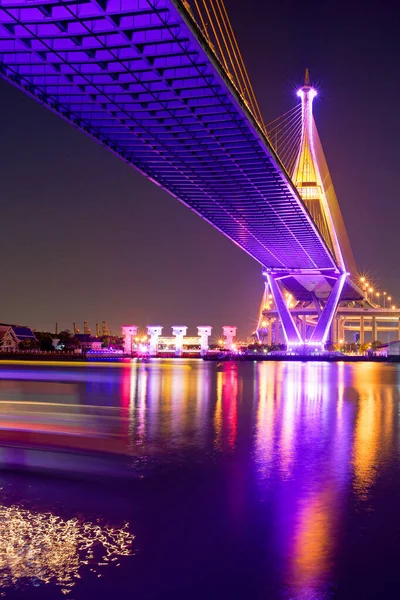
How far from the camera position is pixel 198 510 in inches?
243

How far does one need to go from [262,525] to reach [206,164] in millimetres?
34236

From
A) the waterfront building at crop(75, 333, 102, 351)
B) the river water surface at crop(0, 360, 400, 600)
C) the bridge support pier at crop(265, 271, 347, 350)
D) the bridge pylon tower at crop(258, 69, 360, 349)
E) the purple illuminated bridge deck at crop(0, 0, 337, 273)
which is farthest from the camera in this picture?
the waterfront building at crop(75, 333, 102, 351)

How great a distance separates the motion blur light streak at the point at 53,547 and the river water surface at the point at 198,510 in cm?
2

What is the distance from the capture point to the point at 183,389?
23.1 m

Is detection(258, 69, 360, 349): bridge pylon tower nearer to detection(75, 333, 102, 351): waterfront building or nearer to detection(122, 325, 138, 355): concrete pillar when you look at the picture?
detection(122, 325, 138, 355): concrete pillar

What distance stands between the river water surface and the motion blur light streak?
2 cm

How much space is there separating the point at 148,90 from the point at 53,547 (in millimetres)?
24209

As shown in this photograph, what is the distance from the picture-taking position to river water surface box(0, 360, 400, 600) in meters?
4.43

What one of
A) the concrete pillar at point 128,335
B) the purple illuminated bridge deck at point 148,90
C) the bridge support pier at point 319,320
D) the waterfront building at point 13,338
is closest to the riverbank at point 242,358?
the bridge support pier at point 319,320

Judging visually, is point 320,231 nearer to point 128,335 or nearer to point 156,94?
point 156,94

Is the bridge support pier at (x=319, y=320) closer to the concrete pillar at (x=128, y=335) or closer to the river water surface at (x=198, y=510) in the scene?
the concrete pillar at (x=128, y=335)

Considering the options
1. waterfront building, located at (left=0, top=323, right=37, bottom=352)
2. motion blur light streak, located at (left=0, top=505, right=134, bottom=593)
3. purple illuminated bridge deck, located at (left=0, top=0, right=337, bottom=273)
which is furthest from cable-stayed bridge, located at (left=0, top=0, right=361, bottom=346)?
waterfront building, located at (left=0, top=323, right=37, bottom=352)

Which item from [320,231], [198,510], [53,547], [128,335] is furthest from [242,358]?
[53,547]

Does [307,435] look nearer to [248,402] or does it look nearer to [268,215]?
[248,402]
